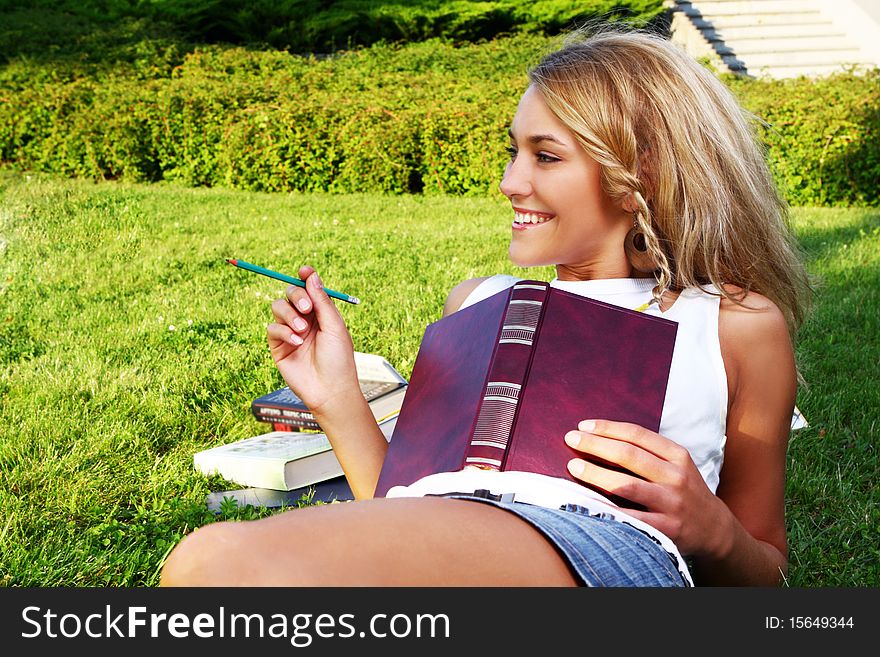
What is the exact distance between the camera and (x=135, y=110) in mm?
9305

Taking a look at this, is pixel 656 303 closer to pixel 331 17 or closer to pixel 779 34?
pixel 331 17

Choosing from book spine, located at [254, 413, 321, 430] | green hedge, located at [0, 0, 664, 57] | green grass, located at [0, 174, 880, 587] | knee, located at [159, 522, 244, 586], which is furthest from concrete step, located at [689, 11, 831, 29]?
knee, located at [159, 522, 244, 586]

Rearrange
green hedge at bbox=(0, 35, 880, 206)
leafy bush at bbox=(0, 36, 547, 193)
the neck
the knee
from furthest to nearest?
leafy bush at bbox=(0, 36, 547, 193) → green hedge at bbox=(0, 35, 880, 206) → the neck → the knee

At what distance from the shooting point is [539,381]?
147 cm

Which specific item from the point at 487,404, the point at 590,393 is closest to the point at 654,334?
the point at 590,393

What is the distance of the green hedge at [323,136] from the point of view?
870 cm

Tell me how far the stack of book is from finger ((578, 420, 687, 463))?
1.30m

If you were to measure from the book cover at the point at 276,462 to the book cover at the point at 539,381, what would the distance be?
3.63ft

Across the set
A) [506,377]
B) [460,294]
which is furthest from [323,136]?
[506,377]

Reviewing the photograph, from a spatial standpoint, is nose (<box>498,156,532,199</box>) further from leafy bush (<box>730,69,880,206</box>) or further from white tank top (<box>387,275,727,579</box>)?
leafy bush (<box>730,69,880,206</box>)

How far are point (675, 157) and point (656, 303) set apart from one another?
11.7 inches

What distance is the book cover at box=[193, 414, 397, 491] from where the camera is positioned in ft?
8.62

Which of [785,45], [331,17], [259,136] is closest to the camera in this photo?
[259,136]

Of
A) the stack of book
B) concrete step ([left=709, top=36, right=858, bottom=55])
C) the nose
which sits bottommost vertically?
the stack of book
